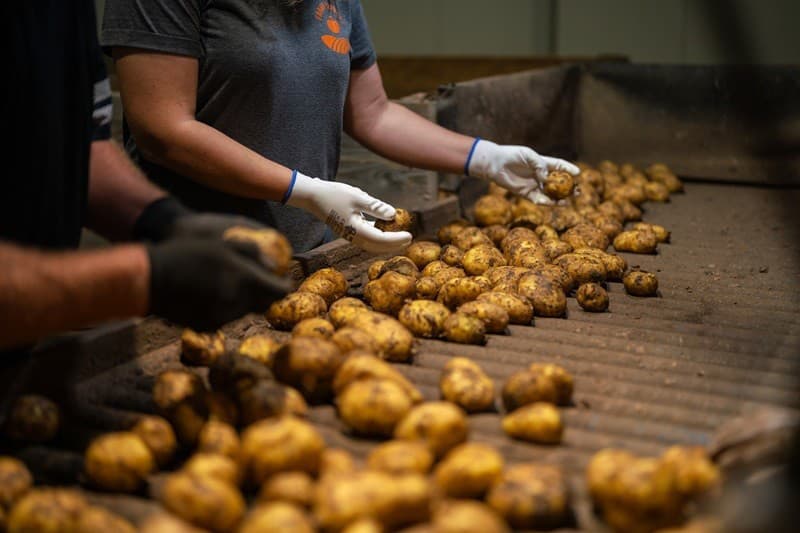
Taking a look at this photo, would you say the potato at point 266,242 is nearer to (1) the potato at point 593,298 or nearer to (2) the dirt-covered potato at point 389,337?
(2) the dirt-covered potato at point 389,337

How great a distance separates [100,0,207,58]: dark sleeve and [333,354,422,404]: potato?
1056 millimetres

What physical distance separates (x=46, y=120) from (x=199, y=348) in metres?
0.56

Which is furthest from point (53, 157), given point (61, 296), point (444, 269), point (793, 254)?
point (793, 254)

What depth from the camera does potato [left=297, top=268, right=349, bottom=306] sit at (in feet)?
7.52

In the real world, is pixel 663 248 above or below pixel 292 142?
below

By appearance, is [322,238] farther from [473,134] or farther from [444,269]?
[473,134]

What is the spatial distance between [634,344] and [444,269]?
0.62 m

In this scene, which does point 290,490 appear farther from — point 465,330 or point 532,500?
point 465,330

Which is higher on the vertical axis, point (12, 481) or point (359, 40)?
point (359, 40)

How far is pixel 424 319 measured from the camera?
2109mm

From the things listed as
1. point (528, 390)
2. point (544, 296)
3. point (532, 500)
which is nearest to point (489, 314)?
point (544, 296)

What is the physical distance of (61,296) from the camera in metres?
1.34

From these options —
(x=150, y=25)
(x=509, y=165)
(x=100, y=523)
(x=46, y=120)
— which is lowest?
(x=100, y=523)

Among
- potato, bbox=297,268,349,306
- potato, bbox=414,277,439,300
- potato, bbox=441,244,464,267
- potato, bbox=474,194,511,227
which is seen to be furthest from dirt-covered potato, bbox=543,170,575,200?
potato, bbox=297,268,349,306
